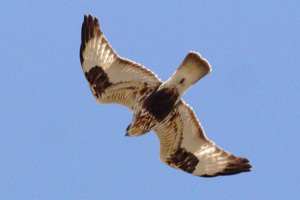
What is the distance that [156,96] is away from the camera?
11.4 meters

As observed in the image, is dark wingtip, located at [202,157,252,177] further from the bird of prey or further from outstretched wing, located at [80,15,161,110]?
outstretched wing, located at [80,15,161,110]

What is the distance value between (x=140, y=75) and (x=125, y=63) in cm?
37

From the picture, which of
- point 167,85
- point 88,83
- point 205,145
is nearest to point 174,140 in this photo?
point 205,145

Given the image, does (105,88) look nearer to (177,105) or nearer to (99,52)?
(99,52)

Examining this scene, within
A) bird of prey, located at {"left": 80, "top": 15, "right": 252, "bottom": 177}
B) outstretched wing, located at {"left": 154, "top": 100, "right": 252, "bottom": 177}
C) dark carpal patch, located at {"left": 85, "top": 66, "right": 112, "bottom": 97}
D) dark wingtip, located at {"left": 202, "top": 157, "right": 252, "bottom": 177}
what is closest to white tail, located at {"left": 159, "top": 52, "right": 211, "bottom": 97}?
bird of prey, located at {"left": 80, "top": 15, "right": 252, "bottom": 177}

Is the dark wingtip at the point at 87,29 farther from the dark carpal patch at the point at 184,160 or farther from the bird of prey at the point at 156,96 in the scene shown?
the dark carpal patch at the point at 184,160

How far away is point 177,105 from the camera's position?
1163 centimetres

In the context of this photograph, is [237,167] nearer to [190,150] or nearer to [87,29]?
[190,150]

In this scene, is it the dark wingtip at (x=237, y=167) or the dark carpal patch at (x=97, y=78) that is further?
the dark wingtip at (x=237, y=167)

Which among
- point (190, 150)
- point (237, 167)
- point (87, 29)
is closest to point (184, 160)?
point (190, 150)

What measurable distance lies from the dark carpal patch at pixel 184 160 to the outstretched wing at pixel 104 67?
152cm

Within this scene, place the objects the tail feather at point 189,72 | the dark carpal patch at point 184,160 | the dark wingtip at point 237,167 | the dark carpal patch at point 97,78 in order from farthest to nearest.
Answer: the dark carpal patch at point 184,160, the dark wingtip at point 237,167, the dark carpal patch at point 97,78, the tail feather at point 189,72

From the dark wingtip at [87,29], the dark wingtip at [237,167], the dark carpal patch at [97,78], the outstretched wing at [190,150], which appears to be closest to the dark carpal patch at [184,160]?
the outstretched wing at [190,150]

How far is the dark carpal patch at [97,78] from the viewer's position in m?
11.5
